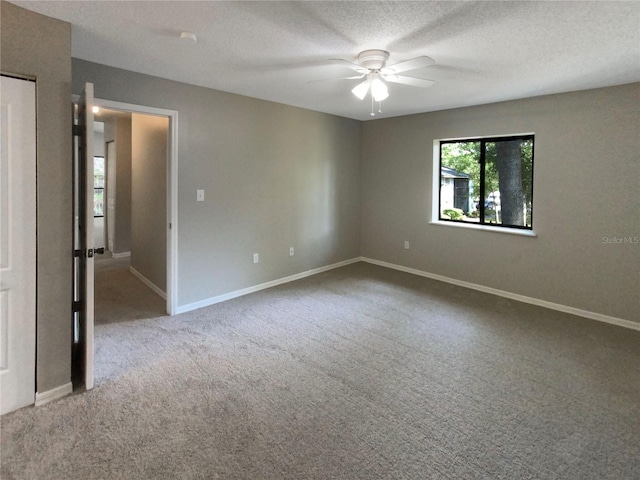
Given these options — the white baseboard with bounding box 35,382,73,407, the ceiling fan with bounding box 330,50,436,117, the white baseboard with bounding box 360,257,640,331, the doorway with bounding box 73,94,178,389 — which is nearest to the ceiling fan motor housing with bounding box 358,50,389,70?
the ceiling fan with bounding box 330,50,436,117

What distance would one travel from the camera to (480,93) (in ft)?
13.2

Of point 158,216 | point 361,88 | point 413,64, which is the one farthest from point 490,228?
point 158,216

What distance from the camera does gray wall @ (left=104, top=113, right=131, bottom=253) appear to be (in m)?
6.26

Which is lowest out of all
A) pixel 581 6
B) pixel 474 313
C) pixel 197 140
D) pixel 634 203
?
pixel 474 313

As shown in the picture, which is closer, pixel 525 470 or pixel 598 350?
pixel 525 470

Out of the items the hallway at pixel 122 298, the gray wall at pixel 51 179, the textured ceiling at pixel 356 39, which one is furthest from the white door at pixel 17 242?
the hallway at pixel 122 298

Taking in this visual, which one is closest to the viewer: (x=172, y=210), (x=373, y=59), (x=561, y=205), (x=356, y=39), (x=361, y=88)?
(x=356, y=39)

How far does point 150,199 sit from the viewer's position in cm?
471

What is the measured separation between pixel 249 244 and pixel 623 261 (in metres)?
4.10


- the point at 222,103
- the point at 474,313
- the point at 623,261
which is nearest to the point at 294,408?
the point at 474,313

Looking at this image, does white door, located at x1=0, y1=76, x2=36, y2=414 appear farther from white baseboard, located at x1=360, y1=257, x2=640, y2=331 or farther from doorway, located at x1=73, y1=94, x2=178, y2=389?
white baseboard, located at x1=360, y1=257, x2=640, y2=331

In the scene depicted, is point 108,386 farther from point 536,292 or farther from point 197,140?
point 536,292

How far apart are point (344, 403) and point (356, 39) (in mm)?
2493

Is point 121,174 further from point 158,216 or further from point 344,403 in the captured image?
point 344,403
